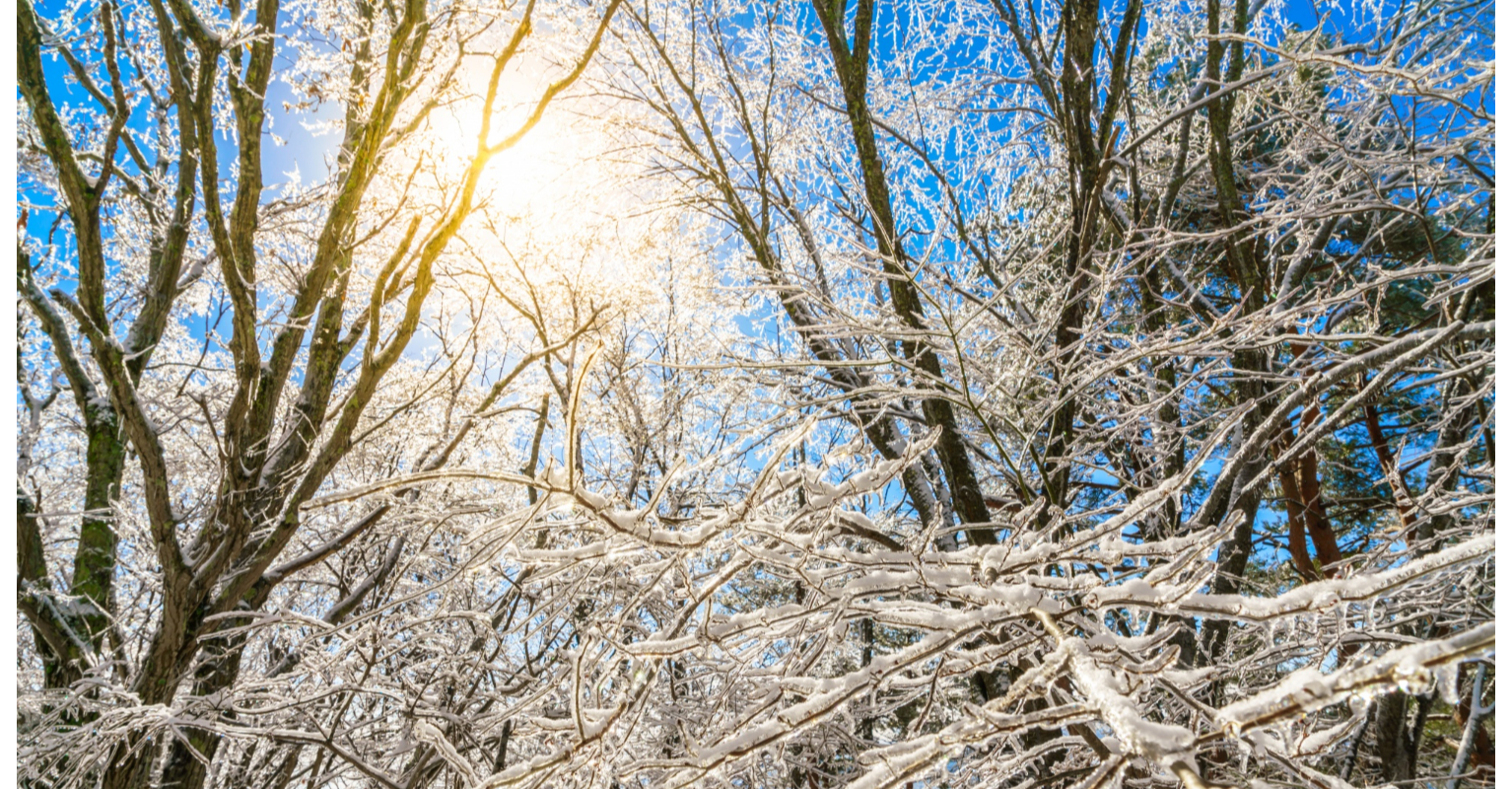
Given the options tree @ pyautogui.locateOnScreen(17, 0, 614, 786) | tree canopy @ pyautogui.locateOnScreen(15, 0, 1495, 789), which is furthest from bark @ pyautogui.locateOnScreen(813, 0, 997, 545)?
tree @ pyautogui.locateOnScreen(17, 0, 614, 786)

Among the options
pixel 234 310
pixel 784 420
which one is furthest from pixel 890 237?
pixel 234 310

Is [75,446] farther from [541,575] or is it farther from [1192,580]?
[1192,580]

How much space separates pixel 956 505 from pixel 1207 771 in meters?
1.41

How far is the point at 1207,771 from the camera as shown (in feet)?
6.01

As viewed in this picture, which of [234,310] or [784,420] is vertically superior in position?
[234,310]

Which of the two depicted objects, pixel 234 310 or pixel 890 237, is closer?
pixel 234 310

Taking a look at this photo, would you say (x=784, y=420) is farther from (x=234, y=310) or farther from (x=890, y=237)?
(x=234, y=310)

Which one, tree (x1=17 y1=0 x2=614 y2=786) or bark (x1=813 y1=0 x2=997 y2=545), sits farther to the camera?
bark (x1=813 y1=0 x2=997 y2=545)

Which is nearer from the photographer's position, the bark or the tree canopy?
the tree canopy

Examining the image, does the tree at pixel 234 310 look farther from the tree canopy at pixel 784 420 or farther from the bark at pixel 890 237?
the bark at pixel 890 237

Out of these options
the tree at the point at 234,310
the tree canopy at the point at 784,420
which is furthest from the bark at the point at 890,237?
the tree at the point at 234,310

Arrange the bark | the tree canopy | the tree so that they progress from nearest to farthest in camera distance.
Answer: the tree canopy → the tree → the bark

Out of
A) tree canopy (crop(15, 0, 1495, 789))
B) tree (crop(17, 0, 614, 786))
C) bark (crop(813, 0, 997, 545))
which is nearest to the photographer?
tree canopy (crop(15, 0, 1495, 789))

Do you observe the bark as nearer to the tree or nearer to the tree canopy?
the tree canopy
